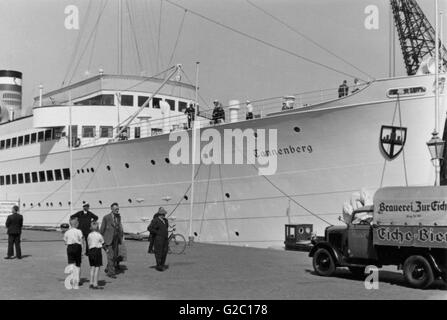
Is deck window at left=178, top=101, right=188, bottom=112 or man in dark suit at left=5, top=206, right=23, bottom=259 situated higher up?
deck window at left=178, top=101, right=188, bottom=112

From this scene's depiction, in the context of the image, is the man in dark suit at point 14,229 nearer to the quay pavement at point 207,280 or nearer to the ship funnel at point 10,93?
the quay pavement at point 207,280

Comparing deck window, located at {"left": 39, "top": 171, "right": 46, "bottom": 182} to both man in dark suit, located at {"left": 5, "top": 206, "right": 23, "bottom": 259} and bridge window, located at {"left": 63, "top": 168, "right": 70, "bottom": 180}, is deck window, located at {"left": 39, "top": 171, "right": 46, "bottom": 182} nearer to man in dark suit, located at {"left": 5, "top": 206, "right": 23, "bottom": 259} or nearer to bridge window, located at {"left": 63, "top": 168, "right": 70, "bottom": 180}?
bridge window, located at {"left": 63, "top": 168, "right": 70, "bottom": 180}

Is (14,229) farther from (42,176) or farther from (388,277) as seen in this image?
Result: (42,176)

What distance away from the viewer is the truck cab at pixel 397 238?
38.0 feet

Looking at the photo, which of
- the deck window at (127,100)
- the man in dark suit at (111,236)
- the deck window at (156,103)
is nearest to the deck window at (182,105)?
the deck window at (156,103)

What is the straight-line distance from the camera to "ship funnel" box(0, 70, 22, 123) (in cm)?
4022

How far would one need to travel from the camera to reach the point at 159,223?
14148 millimetres

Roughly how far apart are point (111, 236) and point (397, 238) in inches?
231

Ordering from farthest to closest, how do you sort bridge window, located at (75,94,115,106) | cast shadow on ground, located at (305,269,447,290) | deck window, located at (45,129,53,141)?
deck window, located at (45,129,53,141), bridge window, located at (75,94,115,106), cast shadow on ground, located at (305,269,447,290)

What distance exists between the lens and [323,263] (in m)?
13.6

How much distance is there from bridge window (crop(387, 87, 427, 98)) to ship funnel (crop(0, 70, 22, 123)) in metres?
28.3

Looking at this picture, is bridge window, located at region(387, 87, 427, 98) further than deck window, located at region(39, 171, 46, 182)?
No

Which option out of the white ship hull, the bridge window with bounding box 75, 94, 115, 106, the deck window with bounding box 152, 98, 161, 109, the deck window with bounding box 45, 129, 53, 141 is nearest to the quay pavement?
the white ship hull

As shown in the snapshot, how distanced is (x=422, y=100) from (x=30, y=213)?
21.4 meters
